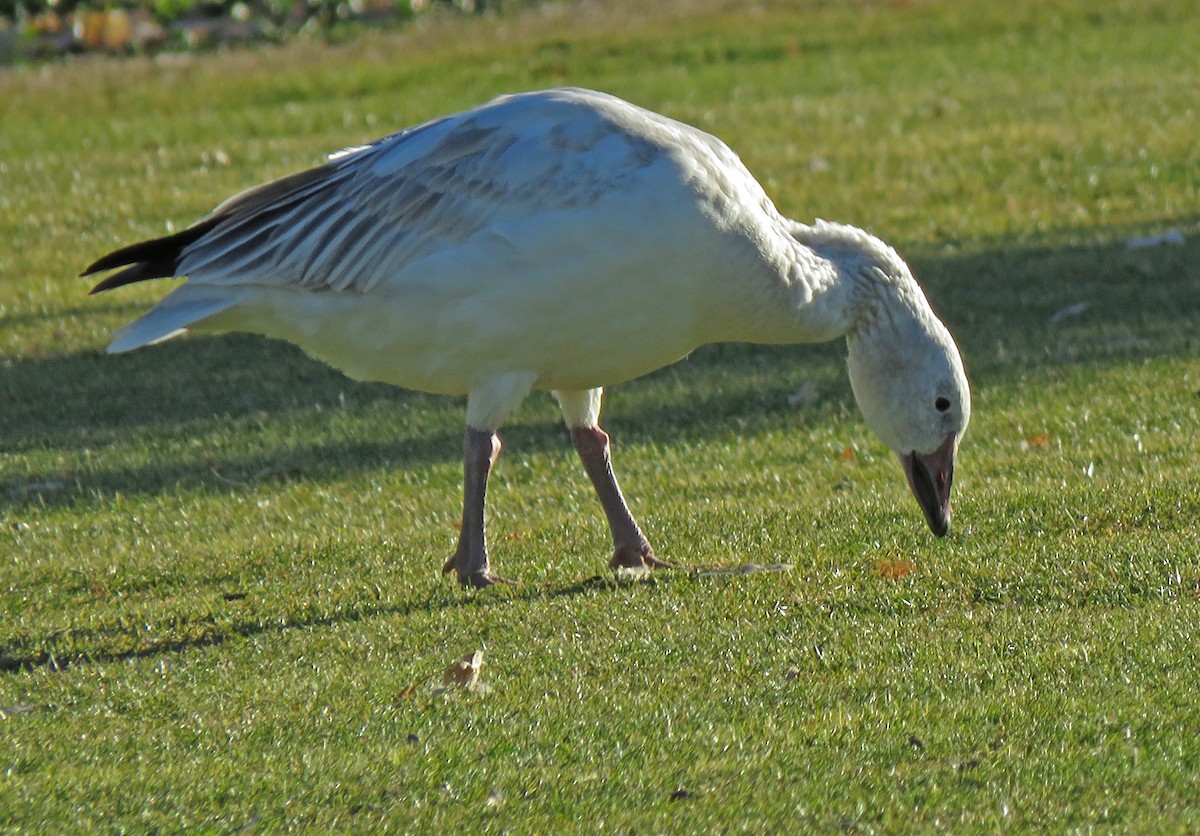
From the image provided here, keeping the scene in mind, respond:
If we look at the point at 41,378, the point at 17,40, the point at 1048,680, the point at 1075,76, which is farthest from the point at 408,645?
the point at 17,40

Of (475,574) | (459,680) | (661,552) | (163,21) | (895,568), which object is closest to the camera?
(459,680)

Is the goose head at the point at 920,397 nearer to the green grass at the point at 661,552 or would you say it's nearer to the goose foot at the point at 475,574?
the green grass at the point at 661,552

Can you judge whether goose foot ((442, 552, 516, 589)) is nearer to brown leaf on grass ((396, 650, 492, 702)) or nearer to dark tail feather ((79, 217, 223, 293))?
brown leaf on grass ((396, 650, 492, 702))

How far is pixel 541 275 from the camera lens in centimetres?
610

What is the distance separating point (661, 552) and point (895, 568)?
1.06 meters

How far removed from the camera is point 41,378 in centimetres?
1060

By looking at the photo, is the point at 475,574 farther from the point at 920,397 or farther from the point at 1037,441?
the point at 1037,441

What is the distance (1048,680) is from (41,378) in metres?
7.26

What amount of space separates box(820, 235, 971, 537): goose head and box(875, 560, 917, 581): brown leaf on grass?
0.27 meters

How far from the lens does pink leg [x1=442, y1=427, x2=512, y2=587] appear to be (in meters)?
6.53

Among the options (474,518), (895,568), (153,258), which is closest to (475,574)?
(474,518)

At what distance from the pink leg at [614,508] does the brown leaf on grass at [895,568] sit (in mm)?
834

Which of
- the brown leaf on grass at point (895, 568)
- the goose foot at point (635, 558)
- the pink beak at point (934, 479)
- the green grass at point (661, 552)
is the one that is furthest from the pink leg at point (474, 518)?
the pink beak at point (934, 479)

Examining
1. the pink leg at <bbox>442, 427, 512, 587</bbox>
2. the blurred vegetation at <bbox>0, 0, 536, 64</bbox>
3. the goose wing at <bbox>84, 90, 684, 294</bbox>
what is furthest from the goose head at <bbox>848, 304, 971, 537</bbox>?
the blurred vegetation at <bbox>0, 0, 536, 64</bbox>
